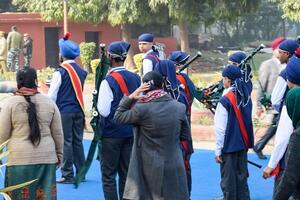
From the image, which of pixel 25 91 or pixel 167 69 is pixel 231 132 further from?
pixel 25 91

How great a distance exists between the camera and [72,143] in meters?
9.62

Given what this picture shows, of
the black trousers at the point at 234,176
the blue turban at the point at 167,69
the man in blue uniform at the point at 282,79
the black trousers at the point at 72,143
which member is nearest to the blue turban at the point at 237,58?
the man in blue uniform at the point at 282,79

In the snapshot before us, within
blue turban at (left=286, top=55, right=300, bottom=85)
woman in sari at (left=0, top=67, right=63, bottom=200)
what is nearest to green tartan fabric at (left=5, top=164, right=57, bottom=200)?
woman in sari at (left=0, top=67, right=63, bottom=200)

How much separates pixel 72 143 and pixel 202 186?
5.93 feet

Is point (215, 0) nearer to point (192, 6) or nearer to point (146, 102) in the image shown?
point (192, 6)

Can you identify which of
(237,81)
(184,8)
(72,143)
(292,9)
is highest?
(184,8)

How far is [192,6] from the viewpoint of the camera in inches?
1001

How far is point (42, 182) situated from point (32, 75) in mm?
987

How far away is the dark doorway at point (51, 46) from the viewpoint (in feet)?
102

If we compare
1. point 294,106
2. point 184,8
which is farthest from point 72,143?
point 184,8

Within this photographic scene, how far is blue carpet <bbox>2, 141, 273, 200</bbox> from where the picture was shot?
889 centimetres

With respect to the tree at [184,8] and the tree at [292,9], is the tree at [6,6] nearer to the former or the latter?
the tree at [184,8]

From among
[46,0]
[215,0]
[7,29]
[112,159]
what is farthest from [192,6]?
[112,159]

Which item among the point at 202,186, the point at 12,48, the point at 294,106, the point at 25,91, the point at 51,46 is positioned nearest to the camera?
the point at 294,106
